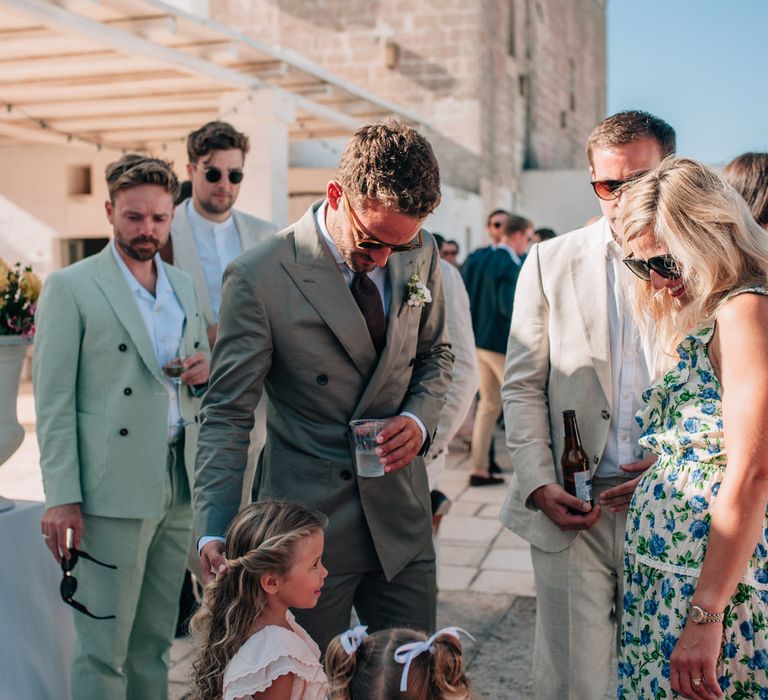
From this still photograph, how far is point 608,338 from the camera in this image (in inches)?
112

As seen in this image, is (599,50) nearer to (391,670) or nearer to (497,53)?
(497,53)

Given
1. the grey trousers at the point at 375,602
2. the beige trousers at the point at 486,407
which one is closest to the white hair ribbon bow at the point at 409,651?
the grey trousers at the point at 375,602

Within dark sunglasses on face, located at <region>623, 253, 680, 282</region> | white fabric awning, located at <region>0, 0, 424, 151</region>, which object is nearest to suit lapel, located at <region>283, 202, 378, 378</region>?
dark sunglasses on face, located at <region>623, 253, 680, 282</region>

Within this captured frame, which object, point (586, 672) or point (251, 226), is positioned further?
point (251, 226)

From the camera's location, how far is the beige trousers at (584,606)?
2.83 metres

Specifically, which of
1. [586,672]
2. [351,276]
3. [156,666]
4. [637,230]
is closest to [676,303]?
[637,230]

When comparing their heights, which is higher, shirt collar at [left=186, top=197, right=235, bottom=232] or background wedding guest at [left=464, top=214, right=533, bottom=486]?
shirt collar at [left=186, top=197, right=235, bottom=232]

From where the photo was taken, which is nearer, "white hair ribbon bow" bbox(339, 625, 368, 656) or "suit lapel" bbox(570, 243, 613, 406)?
"white hair ribbon bow" bbox(339, 625, 368, 656)

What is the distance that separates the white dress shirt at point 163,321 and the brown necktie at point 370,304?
106cm

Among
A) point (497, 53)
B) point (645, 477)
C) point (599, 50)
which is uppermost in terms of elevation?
point (599, 50)

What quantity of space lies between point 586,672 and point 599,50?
1274 inches

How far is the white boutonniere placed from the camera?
2.71 meters

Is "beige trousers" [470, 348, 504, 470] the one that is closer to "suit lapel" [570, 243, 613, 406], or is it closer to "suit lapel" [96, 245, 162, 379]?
"suit lapel" [96, 245, 162, 379]

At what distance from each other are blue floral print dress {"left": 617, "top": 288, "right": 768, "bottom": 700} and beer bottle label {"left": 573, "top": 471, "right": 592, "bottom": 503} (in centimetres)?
26
